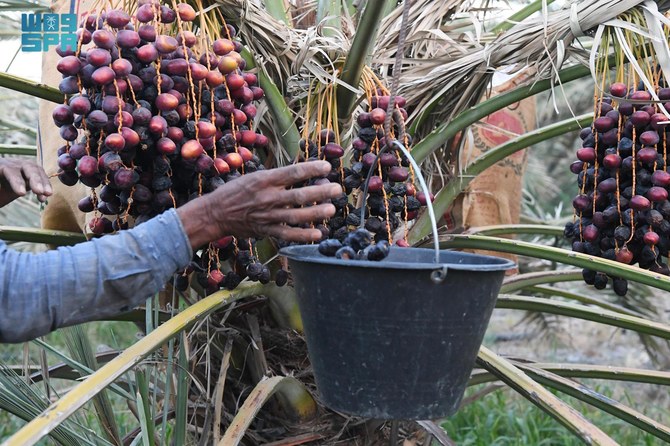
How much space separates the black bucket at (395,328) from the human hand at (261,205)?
7 centimetres

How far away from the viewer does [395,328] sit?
130 cm

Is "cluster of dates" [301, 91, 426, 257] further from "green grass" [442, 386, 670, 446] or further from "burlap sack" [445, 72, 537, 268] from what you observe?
"green grass" [442, 386, 670, 446]

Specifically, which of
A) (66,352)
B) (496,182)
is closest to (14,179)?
(496,182)

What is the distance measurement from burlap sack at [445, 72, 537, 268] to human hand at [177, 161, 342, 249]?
138cm

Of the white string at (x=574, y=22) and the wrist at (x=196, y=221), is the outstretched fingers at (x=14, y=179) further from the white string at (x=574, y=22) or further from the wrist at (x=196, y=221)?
the white string at (x=574, y=22)

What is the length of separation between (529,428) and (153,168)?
251 centimetres

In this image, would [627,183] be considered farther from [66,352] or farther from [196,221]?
[66,352]

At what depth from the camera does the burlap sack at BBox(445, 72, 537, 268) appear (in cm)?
276

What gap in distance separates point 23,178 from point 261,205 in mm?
545

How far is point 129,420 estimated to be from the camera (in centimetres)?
379

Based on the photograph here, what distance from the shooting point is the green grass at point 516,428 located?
337 cm

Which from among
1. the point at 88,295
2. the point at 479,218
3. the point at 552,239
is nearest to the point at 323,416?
the point at 88,295

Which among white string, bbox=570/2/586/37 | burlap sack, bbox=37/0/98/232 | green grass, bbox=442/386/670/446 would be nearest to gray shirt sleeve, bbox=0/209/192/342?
burlap sack, bbox=37/0/98/232

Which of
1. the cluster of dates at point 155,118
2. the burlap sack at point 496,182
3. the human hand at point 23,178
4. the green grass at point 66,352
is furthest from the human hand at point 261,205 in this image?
the green grass at point 66,352
